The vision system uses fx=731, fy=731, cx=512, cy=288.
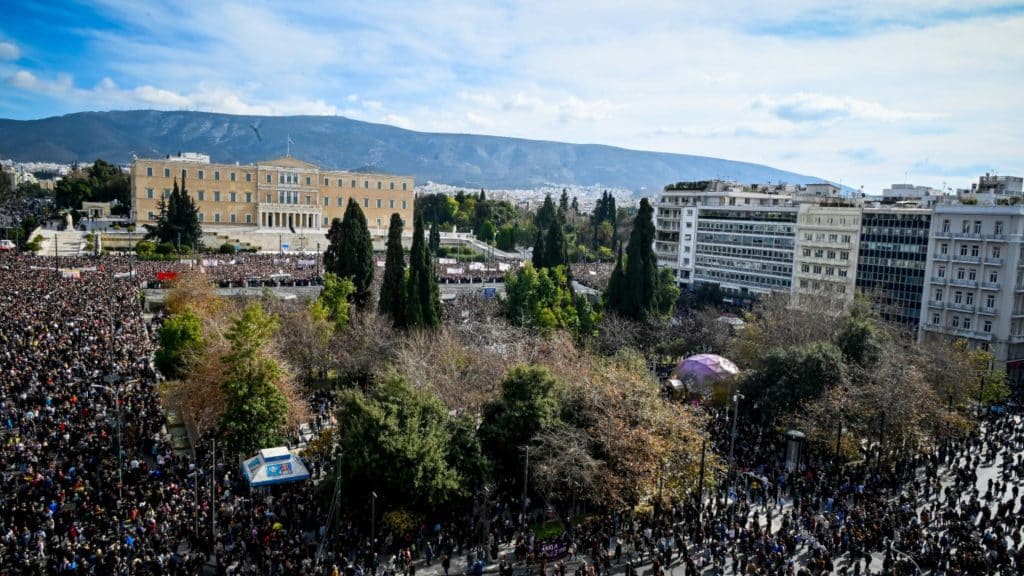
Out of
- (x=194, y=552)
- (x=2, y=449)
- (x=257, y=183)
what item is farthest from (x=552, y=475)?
(x=257, y=183)

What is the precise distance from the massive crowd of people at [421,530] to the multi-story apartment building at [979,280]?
17.5 m

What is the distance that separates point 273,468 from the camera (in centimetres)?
2150

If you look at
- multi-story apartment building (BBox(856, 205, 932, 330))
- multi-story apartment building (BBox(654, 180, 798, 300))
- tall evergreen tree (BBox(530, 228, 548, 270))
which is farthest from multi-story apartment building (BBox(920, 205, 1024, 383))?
tall evergreen tree (BBox(530, 228, 548, 270))

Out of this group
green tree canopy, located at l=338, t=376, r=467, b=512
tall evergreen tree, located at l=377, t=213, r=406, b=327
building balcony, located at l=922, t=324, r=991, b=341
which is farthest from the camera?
building balcony, located at l=922, t=324, r=991, b=341

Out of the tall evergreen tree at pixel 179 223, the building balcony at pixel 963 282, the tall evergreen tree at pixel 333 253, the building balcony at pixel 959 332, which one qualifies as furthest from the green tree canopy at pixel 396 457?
the tall evergreen tree at pixel 179 223

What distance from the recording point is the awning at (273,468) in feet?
69.6

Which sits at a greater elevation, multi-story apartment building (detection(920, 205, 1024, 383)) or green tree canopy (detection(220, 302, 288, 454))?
multi-story apartment building (detection(920, 205, 1024, 383))

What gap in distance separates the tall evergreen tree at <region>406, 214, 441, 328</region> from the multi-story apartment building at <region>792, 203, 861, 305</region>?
29621mm

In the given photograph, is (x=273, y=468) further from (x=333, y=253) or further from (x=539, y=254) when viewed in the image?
(x=539, y=254)

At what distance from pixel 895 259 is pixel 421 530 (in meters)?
43.3

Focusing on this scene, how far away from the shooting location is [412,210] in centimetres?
10656

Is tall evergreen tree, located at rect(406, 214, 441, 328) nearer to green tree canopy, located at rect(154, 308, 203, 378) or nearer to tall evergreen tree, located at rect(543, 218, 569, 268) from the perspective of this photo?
green tree canopy, located at rect(154, 308, 203, 378)

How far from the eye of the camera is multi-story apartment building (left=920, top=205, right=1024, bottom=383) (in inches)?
1692

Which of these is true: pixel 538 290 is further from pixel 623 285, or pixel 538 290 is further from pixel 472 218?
pixel 472 218
